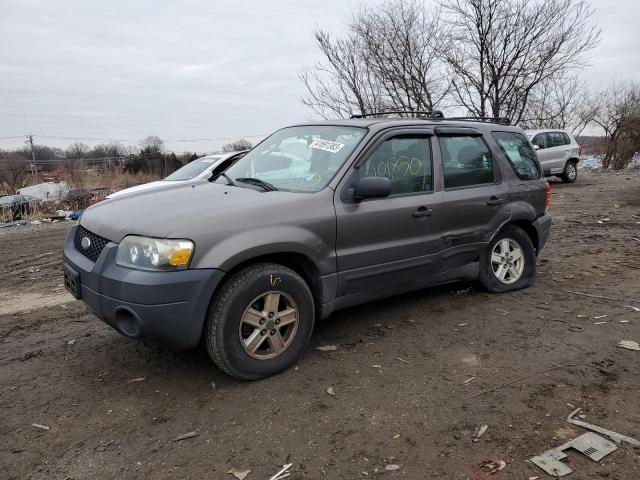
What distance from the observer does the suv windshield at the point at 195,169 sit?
9.72 metres

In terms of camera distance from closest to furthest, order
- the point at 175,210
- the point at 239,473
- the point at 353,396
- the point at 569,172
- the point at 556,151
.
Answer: the point at 239,473, the point at 353,396, the point at 175,210, the point at 556,151, the point at 569,172

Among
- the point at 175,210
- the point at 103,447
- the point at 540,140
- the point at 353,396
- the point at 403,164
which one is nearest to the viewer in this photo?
the point at 103,447

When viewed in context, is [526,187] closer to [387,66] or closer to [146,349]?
[146,349]

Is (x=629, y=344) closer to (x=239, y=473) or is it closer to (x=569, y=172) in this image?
(x=239, y=473)

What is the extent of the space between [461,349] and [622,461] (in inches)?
57.4

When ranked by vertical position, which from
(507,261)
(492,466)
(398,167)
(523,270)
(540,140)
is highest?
(540,140)

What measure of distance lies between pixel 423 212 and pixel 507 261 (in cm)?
153

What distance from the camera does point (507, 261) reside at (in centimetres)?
524

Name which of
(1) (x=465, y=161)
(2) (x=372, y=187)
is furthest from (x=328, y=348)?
(1) (x=465, y=161)

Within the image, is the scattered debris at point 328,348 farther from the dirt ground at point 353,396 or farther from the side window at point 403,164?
the side window at point 403,164

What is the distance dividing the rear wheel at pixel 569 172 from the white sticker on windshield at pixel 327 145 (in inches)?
630

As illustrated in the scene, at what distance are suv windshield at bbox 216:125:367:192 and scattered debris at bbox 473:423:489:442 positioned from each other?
6.26ft

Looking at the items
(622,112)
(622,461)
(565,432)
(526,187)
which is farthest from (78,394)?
(622,112)

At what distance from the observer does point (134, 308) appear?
3053mm
